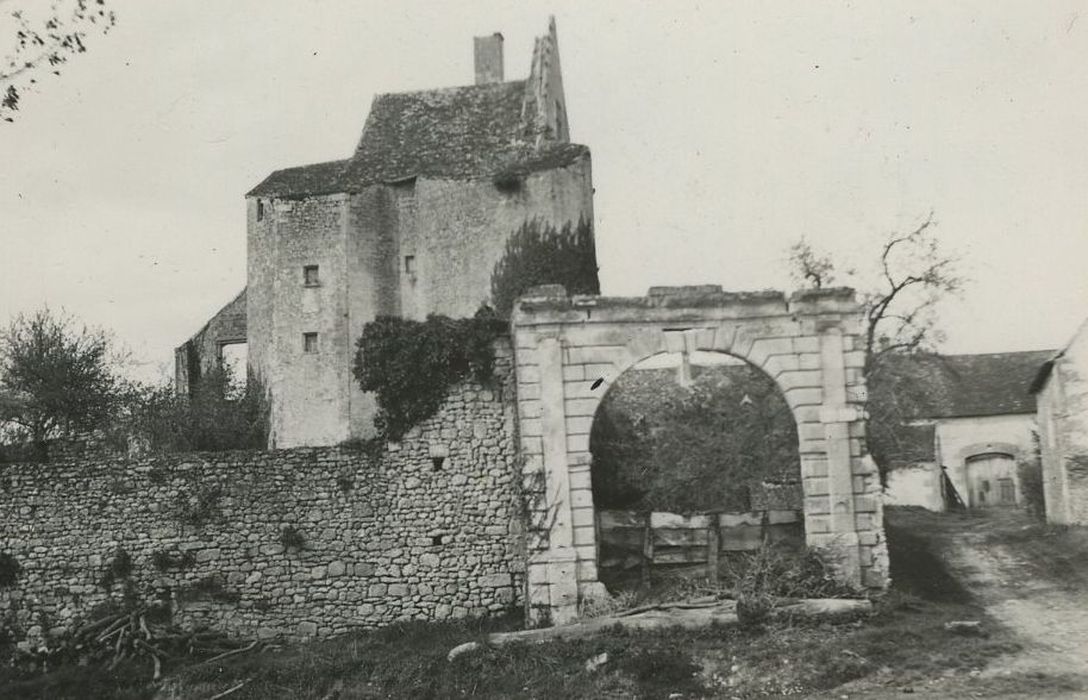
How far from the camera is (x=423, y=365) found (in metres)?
15.6

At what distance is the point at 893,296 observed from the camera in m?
21.9

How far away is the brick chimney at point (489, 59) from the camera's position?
27859mm

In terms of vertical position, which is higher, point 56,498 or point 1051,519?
point 56,498

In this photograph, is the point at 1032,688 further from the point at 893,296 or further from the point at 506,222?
the point at 506,222

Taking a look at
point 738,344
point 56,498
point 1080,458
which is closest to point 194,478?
point 56,498

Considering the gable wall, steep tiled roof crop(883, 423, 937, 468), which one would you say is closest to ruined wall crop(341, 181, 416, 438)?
steep tiled roof crop(883, 423, 937, 468)

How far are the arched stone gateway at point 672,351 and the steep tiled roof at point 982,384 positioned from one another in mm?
16007

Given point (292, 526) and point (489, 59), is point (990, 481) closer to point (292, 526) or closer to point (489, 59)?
point (489, 59)

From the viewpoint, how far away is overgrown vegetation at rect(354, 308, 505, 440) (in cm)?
1554

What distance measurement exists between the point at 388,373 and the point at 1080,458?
36.6ft

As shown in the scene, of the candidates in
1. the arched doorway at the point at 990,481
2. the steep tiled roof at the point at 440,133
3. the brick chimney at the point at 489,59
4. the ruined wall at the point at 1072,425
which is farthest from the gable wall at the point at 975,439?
the brick chimney at the point at 489,59

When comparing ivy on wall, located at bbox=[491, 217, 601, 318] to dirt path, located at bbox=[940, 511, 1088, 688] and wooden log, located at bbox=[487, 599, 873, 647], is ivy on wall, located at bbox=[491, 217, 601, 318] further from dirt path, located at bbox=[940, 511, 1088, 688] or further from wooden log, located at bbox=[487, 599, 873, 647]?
wooden log, located at bbox=[487, 599, 873, 647]

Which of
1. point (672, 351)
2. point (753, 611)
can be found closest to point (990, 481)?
point (672, 351)

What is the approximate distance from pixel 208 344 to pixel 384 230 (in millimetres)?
7364
